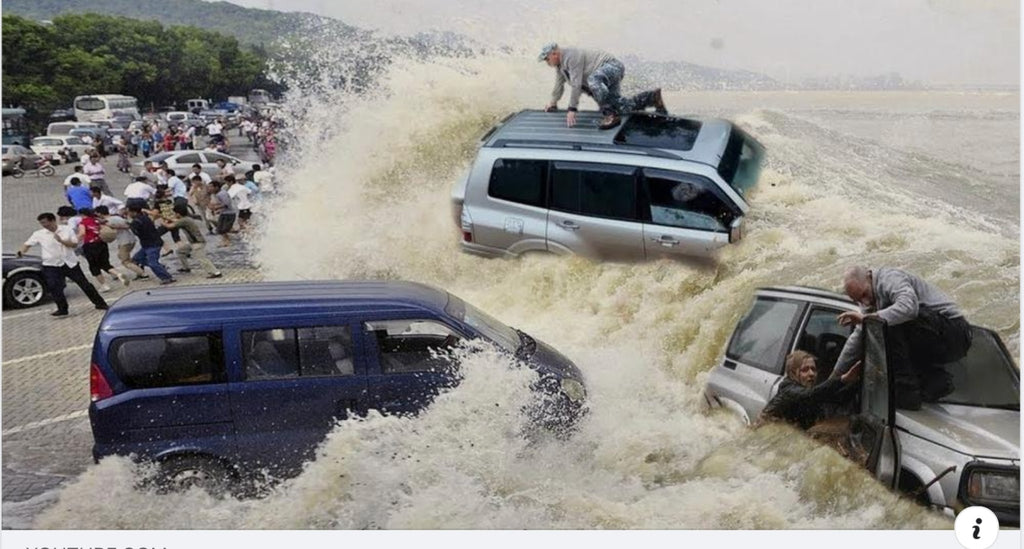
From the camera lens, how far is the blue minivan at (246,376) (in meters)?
4.25

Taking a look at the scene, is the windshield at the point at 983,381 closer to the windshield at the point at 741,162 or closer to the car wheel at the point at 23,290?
the windshield at the point at 741,162

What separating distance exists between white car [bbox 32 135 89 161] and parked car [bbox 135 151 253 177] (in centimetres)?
33

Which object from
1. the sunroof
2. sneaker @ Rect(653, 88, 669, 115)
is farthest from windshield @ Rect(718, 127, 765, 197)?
sneaker @ Rect(653, 88, 669, 115)

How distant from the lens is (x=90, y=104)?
4.90 metres

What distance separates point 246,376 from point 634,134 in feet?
7.99

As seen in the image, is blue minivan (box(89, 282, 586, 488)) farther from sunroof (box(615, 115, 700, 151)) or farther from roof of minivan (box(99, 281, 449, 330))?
sunroof (box(615, 115, 700, 151))

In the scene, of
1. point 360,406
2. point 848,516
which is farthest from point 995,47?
point 360,406

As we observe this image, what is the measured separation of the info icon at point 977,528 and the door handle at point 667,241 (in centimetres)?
194

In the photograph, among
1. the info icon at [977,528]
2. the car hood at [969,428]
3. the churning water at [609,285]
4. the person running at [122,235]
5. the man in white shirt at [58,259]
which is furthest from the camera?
the person running at [122,235]

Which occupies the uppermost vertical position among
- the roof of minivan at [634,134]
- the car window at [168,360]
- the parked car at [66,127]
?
the roof of minivan at [634,134]

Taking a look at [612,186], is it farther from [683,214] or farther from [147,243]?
[147,243]

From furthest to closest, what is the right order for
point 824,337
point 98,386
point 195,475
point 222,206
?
point 222,206
point 824,337
point 195,475
point 98,386

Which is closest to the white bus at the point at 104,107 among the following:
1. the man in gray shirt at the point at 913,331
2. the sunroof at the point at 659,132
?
the sunroof at the point at 659,132

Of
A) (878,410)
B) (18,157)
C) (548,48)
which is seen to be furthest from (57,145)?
(878,410)
